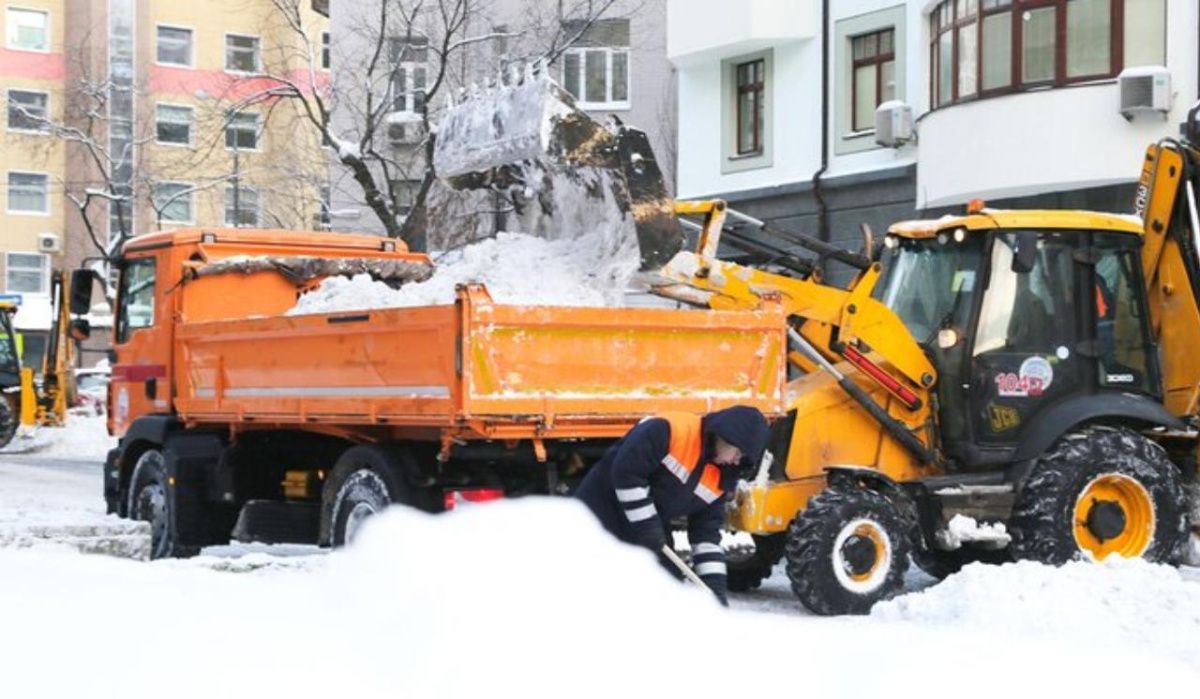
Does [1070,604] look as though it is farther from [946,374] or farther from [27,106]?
[27,106]

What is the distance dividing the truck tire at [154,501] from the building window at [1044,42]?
11744 millimetres

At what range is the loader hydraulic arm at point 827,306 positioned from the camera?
10922mm

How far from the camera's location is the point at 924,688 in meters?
5.23

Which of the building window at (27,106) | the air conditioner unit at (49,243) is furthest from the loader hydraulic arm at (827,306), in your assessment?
the building window at (27,106)

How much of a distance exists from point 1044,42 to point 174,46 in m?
46.1

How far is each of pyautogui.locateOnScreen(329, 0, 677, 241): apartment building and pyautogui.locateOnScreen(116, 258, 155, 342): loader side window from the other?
14754mm

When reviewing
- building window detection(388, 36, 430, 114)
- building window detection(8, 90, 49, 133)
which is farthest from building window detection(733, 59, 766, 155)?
building window detection(8, 90, 49, 133)

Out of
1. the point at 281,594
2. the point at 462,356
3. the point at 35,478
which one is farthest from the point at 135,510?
the point at 35,478

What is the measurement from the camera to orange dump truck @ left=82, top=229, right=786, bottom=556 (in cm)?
952

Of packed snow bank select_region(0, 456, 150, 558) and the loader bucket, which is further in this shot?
packed snow bank select_region(0, 456, 150, 558)

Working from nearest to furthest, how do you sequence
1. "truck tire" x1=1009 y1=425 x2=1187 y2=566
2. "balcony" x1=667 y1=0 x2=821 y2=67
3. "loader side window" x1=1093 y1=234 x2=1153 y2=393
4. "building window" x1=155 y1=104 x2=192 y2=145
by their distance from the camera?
"truck tire" x1=1009 y1=425 x2=1187 y2=566 < "loader side window" x1=1093 y1=234 x2=1153 y2=393 < "balcony" x1=667 y1=0 x2=821 y2=67 < "building window" x1=155 y1=104 x2=192 y2=145

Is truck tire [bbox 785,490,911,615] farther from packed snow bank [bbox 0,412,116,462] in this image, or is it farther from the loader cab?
packed snow bank [bbox 0,412,116,462]

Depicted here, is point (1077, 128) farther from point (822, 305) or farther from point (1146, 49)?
point (822, 305)

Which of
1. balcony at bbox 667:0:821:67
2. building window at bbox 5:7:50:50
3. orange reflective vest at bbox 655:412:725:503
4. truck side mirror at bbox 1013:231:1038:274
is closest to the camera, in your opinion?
orange reflective vest at bbox 655:412:725:503
